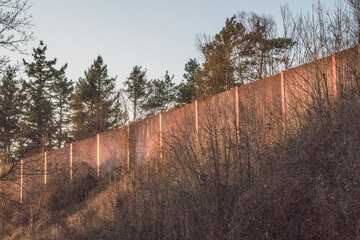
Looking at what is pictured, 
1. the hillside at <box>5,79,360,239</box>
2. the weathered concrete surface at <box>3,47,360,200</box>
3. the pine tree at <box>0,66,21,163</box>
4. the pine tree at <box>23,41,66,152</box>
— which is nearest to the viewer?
the hillside at <box>5,79,360,239</box>

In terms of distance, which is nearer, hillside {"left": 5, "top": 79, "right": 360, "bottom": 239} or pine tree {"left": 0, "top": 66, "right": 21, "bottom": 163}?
hillside {"left": 5, "top": 79, "right": 360, "bottom": 239}

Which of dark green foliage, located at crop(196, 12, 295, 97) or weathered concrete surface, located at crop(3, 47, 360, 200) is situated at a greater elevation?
dark green foliage, located at crop(196, 12, 295, 97)

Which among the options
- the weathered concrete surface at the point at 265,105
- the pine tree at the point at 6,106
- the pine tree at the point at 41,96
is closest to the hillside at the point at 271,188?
the weathered concrete surface at the point at 265,105

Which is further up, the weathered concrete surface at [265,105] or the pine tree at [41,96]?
the pine tree at [41,96]

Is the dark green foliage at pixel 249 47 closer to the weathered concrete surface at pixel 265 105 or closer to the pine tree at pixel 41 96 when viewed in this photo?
the weathered concrete surface at pixel 265 105

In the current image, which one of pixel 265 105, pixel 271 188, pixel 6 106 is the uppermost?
pixel 6 106

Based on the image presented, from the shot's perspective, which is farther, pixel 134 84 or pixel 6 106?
pixel 134 84

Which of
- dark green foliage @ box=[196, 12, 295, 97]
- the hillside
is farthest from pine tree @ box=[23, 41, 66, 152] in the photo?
the hillside

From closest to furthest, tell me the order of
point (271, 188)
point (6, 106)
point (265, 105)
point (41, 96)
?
point (271, 188) → point (265, 105) → point (6, 106) → point (41, 96)

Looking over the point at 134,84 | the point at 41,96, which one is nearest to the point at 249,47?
the point at 134,84

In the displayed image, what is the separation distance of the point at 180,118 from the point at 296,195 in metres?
5.62

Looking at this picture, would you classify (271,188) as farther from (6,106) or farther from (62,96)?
(62,96)

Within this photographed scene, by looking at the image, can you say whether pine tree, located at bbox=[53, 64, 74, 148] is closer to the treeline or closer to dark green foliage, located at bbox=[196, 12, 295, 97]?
the treeline

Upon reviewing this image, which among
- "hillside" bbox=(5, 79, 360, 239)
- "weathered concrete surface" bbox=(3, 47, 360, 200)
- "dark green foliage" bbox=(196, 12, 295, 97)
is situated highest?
"dark green foliage" bbox=(196, 12, 295, 97)
